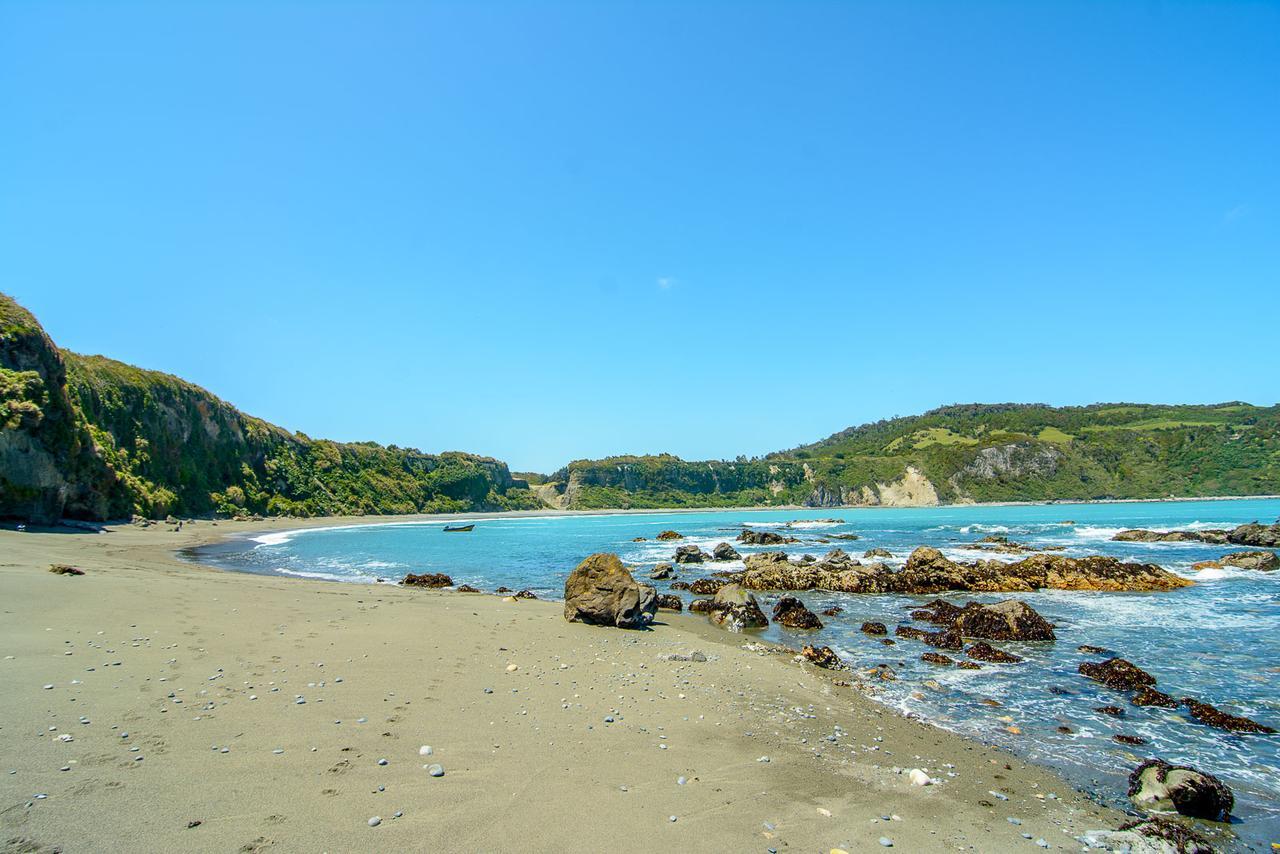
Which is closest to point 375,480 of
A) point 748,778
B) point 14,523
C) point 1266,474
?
point 14,523

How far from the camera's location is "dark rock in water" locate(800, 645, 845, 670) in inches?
450

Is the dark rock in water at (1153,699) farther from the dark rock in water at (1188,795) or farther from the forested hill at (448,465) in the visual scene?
the forested hill at (448,465)

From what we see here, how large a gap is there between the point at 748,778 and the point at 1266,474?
6894 inches

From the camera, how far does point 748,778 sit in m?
6.06

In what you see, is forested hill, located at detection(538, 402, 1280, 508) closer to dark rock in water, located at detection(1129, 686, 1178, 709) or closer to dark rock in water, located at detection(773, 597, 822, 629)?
dark rock in water, located at detection(773, 597, 822, 629)

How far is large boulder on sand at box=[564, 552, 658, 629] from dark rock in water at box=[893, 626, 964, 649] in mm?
6419

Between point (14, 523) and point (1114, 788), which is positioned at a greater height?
point (14, 523)

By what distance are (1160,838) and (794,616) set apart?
35.1 feet

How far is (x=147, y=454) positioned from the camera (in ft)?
167

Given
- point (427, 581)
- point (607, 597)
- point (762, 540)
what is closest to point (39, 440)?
point (427, 581)

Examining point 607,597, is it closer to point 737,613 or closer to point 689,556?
point 737,613

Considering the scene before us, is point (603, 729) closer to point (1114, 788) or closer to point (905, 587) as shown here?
point (1114, 788)

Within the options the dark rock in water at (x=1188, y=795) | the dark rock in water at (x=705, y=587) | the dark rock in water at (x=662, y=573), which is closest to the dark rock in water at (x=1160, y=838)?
the dark rock in water at (x=1188, y=795)

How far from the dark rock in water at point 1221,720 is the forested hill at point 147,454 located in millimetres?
44205
